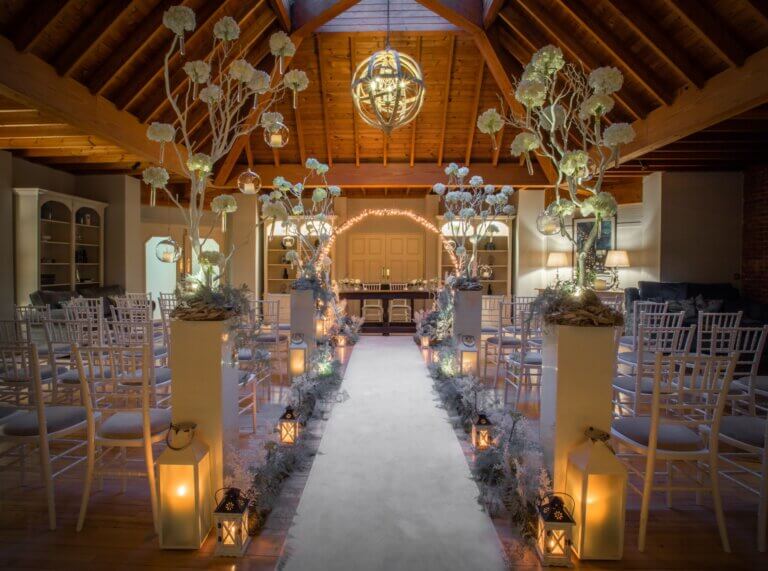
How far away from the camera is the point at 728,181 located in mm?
8266

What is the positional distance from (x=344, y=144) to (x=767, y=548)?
915 centimetres

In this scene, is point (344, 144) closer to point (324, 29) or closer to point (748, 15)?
point (324, 29)

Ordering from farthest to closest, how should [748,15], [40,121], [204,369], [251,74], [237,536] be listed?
[40,121] < [748,15] < [251,74] < [204,369] < [237,536]

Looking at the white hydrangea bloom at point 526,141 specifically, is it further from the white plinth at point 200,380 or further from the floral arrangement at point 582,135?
the white plinth at point 200,380

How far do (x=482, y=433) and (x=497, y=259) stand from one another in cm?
832

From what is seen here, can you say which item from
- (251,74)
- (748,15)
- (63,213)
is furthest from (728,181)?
(63,213)

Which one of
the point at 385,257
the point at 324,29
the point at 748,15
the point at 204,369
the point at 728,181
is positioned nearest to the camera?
the point at 204,369

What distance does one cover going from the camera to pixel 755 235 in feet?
26.0

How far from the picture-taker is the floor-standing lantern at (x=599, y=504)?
2.26 m

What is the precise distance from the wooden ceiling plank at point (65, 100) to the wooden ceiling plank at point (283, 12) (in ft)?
8.20

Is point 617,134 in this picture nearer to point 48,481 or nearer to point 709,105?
point 48,481

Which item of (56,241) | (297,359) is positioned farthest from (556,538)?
(56,241)

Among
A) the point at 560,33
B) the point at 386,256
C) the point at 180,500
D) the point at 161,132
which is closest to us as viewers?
the point at 180,500

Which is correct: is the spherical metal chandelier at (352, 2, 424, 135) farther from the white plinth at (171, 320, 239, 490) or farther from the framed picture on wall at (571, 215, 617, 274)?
the framed picture on wall at (571, 215, 617, 274)
